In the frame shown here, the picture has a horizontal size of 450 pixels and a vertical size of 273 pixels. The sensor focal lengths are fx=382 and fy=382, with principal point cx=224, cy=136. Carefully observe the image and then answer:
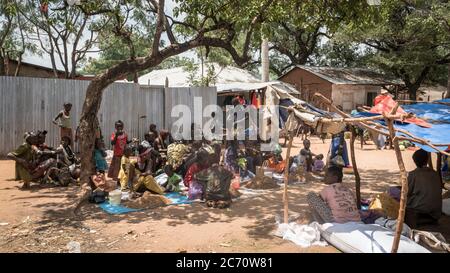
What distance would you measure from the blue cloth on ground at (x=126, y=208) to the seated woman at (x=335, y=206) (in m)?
2.65

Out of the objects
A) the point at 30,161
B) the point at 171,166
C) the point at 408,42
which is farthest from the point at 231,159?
the point at 408,42

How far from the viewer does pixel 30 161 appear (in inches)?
316

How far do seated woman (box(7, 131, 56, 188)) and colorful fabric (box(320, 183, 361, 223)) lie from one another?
598 cm

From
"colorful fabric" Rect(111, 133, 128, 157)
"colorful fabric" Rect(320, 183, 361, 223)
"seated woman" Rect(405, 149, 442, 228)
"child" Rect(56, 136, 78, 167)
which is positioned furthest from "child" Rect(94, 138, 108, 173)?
"seated woman" Rect(405, 149, 442, 228)

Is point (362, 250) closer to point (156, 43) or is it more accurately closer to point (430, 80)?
point (156, 43)

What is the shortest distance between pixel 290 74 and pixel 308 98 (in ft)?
6.37

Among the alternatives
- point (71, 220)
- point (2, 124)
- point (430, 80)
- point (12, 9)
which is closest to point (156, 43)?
point (12, 9)

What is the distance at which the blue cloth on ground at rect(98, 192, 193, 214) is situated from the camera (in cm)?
657

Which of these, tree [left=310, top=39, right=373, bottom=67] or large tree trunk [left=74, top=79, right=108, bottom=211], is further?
tree [left=310, top=39, right=373, bottom=67]

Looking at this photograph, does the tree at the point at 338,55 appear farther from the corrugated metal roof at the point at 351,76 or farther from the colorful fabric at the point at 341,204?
the colorful fabric at the point at 341,204

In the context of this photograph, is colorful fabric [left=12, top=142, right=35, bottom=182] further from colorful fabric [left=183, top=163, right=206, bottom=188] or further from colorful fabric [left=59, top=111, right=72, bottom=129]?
colorful fabric [left=183, top=163, right=206, bottom=188]

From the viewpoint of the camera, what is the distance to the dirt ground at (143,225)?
5051 millimetres

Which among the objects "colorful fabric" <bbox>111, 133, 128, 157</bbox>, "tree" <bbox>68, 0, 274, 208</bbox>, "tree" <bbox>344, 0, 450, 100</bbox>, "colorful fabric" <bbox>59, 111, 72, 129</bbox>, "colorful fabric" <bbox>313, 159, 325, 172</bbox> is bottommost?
"colorful fabric" <bbox>313, 159, 325, 172</bbox>

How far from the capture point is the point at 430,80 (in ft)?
71.5
